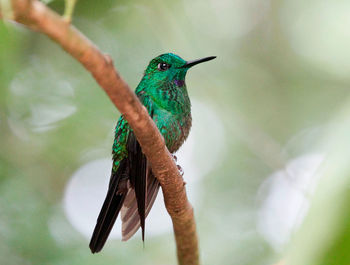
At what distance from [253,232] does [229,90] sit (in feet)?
5.32

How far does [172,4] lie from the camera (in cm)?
401

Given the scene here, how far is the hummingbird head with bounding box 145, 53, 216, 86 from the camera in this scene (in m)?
3.59

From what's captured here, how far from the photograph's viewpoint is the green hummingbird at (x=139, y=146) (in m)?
2.82

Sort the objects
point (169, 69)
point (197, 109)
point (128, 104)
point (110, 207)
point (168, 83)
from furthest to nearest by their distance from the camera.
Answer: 1. point (197, 109)
2. point (169, 69)
3. point (168, 83)
4. point (110, 207)
5. point (128, 104)

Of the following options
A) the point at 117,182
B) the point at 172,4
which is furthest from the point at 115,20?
the point at 117,182

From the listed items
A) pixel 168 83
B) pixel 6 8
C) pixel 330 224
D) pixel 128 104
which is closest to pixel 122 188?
pixel 168 83

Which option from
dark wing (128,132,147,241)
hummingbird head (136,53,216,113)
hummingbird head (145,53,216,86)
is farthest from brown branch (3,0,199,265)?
hummingbird head (145,53,216,86)

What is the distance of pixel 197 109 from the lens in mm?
5332

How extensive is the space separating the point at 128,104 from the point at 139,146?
4.42 ft

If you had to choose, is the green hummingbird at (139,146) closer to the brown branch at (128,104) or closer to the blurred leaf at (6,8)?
the brown branch at (128,104)

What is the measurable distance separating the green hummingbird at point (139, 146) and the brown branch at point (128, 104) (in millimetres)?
276

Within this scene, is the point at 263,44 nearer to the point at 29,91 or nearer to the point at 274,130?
the point at 274,130

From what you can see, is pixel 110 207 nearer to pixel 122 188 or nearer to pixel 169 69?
pixel 122 188

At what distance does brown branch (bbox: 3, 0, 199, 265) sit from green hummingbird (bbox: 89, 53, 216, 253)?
0.28 m
